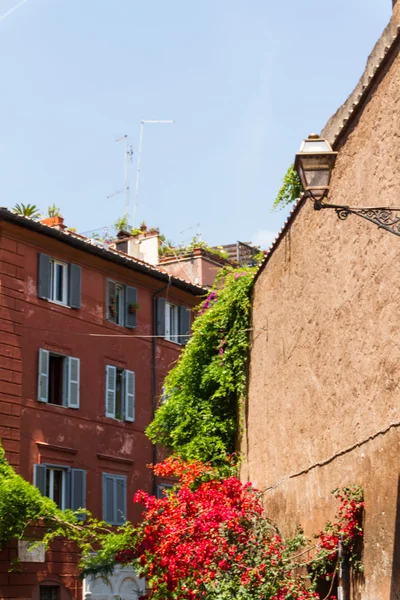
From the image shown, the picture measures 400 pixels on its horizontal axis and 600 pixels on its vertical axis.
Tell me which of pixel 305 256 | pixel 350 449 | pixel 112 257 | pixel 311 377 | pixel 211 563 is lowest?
pixel 211 563

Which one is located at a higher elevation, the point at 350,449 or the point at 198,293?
the point at 198,293

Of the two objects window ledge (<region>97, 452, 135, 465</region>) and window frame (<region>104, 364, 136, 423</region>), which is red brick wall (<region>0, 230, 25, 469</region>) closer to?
window ledge (<region>97, 452, 135, 465</region>)

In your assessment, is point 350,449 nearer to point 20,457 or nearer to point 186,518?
point 186,518

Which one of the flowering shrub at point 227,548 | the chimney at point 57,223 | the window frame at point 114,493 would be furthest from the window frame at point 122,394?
the flowering shrub at point 227,548

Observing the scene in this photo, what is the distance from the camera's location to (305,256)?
13492 millimetres

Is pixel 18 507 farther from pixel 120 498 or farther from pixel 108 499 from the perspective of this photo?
pixel 120 498

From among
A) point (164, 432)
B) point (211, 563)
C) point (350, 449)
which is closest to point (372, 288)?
point (350, 449)

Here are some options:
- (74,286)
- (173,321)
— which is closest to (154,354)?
(173,321)

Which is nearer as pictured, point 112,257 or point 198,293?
point 112,257

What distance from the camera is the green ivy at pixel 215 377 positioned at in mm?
17031

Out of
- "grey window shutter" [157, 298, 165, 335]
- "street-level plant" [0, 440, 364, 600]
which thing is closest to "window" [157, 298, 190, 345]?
"grey window shutter" [157, 298, 165, 335]

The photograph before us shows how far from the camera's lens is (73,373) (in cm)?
2745

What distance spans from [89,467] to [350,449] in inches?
666

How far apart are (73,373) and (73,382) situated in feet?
0.74
